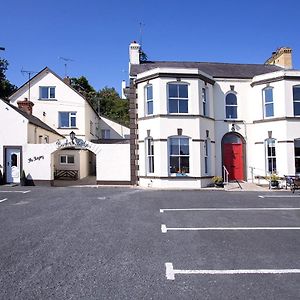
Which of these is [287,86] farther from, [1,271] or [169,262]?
[1,271]

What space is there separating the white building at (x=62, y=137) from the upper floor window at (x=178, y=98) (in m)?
4.12

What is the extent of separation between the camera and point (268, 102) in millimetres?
19141

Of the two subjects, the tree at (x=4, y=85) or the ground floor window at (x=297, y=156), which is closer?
the ground floor window at (x=297, y=156)

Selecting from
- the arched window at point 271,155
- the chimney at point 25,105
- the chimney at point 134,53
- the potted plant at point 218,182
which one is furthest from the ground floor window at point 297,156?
the chimney at point 25,105

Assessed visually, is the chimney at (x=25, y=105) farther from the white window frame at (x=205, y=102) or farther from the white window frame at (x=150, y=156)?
the white window frame at (x=205, y=102)

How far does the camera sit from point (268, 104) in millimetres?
19141

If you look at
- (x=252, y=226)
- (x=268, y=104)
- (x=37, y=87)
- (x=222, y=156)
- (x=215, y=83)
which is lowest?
(x=252, y=226)

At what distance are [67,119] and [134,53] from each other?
10625 mm

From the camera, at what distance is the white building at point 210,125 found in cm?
1773

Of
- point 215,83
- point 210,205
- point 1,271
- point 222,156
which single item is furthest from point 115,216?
point 215,83

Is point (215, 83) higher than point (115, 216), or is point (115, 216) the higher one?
point (215, 83)

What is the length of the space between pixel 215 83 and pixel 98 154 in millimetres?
9321

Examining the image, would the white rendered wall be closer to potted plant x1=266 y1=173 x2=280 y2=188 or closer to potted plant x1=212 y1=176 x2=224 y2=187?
potted plant x1=212 y1=176 x2=224 y2=187

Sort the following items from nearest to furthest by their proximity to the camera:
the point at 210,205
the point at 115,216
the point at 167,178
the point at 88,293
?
the point at 88,293, the point at 115,216, the point at 210,205, the point at 167,178
